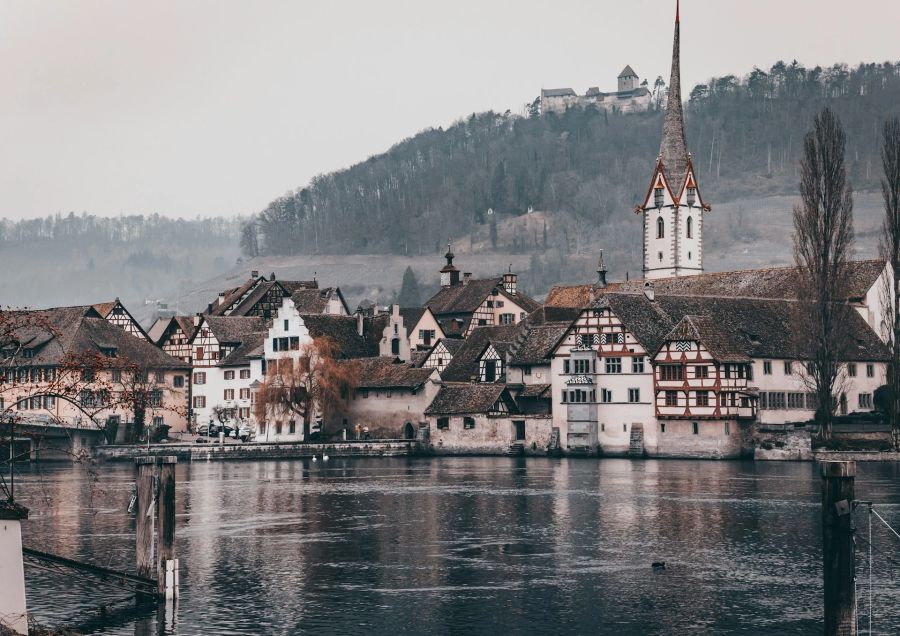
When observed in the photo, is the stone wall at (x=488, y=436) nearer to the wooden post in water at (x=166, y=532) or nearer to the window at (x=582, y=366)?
the window at (x=582, y=366)

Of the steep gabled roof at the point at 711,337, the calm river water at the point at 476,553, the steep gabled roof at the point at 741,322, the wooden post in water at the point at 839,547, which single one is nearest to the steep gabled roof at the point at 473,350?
the steep gabled roof at the point at 741,322

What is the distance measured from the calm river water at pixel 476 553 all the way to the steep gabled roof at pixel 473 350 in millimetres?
37238

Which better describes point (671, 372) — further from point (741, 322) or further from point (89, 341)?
point (89, 341)

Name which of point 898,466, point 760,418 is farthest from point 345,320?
point 898,466

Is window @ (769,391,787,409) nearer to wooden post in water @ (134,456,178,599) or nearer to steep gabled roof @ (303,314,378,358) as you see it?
steep gabled roof @ (303,314,378,358)

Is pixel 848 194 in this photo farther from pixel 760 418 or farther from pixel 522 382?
pixel 522 382

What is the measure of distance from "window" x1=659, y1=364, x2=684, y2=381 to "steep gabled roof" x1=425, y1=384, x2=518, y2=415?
47.8ft

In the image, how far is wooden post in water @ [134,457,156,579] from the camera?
135ft

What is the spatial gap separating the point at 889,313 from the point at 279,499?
2050 inches

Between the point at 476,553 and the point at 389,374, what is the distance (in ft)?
229

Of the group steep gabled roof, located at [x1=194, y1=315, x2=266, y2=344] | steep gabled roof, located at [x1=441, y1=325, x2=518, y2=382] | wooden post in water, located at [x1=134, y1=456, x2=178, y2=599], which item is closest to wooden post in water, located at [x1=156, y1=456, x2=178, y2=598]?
wooden post in water, located at [x1=134, y1=456, x2=178, y2=599]

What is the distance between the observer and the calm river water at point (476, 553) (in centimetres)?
3994

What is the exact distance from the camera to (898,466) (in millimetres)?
91188

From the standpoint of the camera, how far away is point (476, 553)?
5238 centimetres
